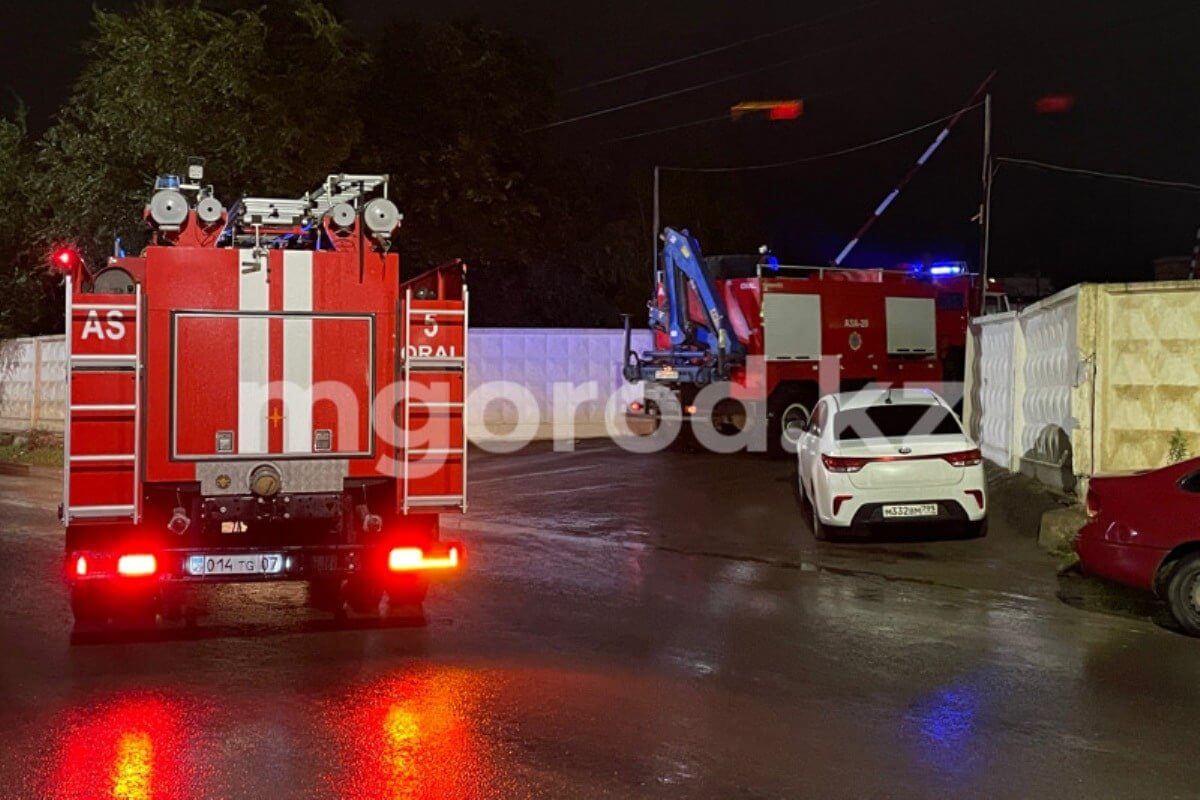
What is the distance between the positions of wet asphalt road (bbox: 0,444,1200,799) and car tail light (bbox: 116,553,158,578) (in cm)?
49

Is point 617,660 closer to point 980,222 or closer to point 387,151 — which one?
point 980,222

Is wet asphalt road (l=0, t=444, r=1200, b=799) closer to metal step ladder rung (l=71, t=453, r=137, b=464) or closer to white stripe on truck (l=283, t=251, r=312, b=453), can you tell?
metal step ladder rung (l=71, t=453, r=137, b=464)

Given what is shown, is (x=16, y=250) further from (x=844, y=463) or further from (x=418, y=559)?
(x=418, y=559)

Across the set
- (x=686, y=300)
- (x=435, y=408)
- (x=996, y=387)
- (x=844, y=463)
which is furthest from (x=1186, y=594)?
(x=686, y=300)

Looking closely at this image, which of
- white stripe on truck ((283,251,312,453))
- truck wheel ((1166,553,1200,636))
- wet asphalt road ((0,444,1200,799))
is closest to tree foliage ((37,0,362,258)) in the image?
wet asphalt road ((0,444,1200,799))

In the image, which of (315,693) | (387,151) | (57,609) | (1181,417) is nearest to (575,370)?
(387,151)

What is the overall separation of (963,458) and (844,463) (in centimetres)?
113

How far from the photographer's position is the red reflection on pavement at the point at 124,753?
5410 millimetres

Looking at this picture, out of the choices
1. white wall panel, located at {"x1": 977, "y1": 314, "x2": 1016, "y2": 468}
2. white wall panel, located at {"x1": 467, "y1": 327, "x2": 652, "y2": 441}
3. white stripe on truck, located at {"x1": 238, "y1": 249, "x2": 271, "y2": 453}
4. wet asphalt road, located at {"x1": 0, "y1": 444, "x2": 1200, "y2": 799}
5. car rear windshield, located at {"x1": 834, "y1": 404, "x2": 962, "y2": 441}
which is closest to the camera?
wet asphalt road, located at {"x1": 0, "y1": 444, "x2": 1200, "y2": 799}

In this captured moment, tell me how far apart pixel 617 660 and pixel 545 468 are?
12800mm

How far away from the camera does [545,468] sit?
20656 millimetres

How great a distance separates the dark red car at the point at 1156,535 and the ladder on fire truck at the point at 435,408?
4.50 m

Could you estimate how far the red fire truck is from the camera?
2247 cm

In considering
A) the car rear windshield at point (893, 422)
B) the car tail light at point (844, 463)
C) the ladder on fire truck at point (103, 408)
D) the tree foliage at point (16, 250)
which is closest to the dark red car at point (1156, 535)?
the car tail light at point (844, 463)
